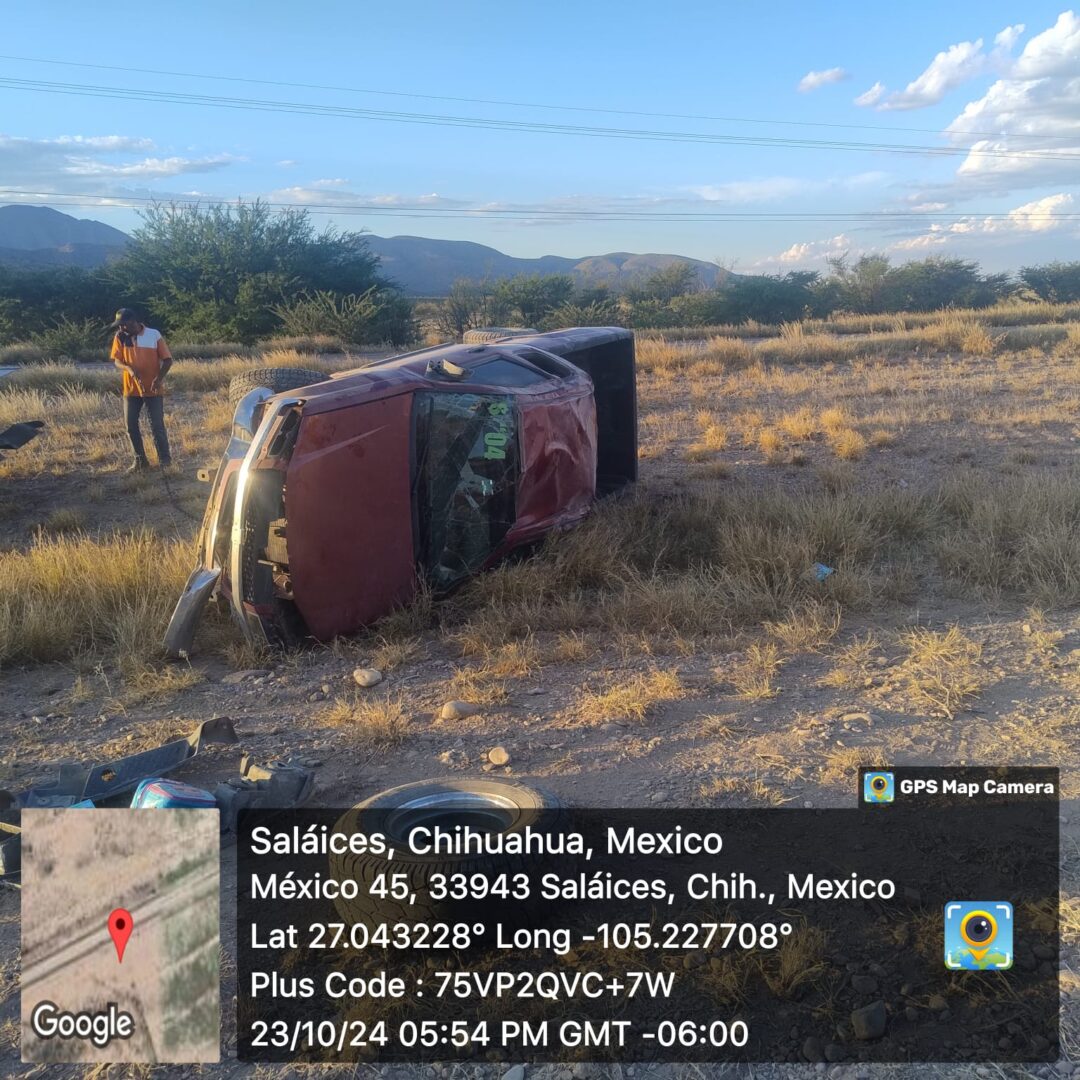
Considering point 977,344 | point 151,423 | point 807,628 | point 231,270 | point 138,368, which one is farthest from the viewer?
point 231,270

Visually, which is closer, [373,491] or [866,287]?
Answer: [373,491]

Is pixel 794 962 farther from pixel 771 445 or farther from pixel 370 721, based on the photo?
pixel 771 445

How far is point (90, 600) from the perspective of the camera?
5.96m

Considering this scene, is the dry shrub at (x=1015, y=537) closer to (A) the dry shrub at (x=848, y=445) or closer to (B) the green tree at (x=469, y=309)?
(A) the dry shrub at (x=848, y=445)

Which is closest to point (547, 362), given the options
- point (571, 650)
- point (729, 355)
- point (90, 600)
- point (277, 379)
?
point (277, 379)

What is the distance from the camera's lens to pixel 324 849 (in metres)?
3.36

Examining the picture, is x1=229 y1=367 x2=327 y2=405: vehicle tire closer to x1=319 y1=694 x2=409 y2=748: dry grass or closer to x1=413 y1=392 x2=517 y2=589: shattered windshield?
x1=413 y1=392 x2=517 y2=589: shattered windshield

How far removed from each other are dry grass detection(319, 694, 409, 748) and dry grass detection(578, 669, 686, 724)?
34.0 inches

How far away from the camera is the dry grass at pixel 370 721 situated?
13.8ft

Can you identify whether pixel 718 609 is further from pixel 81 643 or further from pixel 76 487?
pixel 76 487

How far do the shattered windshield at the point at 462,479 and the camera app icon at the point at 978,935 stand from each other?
3580mm

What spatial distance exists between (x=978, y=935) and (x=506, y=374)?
465cm

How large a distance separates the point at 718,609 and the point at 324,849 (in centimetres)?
297

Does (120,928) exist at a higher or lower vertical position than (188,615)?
lower
